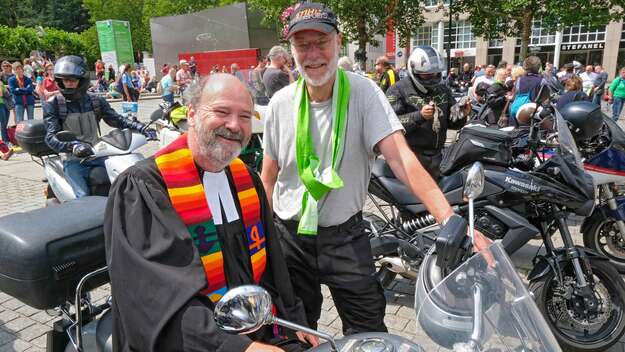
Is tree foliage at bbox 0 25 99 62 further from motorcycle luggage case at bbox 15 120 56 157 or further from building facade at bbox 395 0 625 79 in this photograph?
motorcycle luggage case at bbox 15 120 56 157

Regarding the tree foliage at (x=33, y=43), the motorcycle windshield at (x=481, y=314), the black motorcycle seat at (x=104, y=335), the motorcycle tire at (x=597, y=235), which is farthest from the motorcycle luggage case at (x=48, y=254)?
the tree foliage at (x=33, y=43)

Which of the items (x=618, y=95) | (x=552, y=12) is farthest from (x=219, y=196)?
(x=552, y=12)

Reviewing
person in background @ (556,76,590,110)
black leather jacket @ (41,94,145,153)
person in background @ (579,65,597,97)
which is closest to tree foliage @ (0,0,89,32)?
person in background @ (579,65,597,97)

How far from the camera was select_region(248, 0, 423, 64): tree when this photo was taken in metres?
17.8

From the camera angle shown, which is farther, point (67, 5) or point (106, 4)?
point (67, 5)

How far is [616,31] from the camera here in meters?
39.2

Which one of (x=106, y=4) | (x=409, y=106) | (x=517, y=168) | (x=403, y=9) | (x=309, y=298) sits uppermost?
(x=106, y=4)

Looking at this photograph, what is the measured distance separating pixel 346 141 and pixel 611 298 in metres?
1.94

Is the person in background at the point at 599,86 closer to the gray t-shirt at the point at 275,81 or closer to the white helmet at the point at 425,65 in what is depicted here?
the gray t-shirt at the point at 275,81

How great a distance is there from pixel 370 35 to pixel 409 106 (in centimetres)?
1552

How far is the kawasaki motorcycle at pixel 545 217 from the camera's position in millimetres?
2682

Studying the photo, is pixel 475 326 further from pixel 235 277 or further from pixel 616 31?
pixel 616 31

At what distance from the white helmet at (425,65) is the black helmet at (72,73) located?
129 inches

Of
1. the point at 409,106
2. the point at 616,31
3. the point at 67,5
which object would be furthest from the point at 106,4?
the point at 409,106
